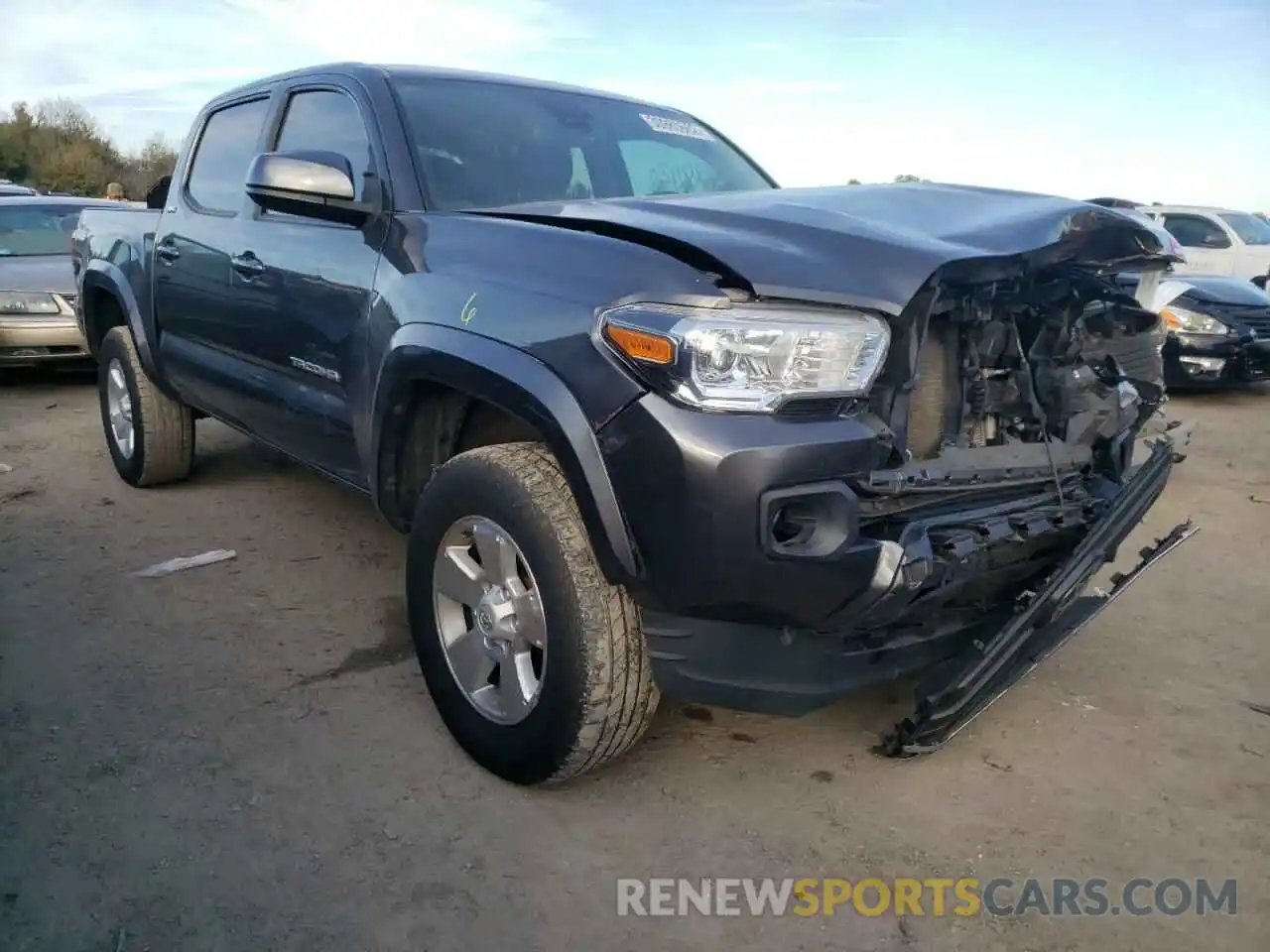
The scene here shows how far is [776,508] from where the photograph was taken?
6.59 feet

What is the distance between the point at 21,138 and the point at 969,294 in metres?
55.5

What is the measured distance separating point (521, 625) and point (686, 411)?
0.75 metres

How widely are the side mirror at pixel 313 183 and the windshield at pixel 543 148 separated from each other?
0.23 meters

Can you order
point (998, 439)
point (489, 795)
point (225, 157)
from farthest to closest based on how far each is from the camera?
point (225, 157) < point (998, 439) < point (489, 795)

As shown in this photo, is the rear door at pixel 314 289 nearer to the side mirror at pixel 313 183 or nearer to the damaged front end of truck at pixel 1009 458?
the side mirror at pixel 313 183

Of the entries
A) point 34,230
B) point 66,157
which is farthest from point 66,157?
point 34,230

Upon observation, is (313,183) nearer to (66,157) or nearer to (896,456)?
(896,456)

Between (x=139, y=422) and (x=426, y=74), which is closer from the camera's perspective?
(x=426, y=74)

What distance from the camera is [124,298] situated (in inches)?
192

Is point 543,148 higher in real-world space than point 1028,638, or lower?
higher

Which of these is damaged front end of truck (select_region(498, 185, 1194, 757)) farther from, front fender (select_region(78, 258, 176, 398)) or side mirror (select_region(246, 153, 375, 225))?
front fender (select_region(78, 258, 176, 398))

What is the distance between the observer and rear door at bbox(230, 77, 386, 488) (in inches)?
120

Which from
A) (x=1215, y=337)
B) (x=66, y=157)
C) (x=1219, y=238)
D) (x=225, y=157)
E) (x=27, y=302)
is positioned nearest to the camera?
(x=225, y=157)

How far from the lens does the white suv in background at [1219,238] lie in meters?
13.4
